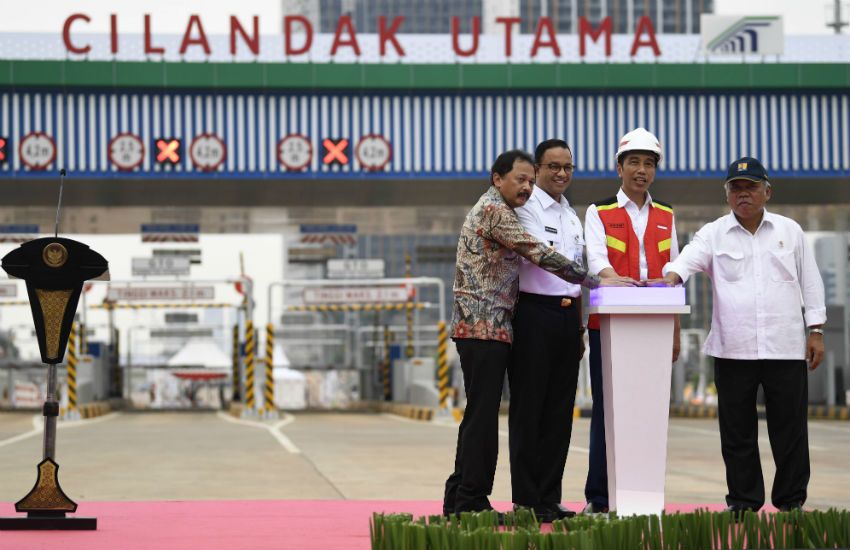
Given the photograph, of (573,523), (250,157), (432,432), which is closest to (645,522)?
(573,523)

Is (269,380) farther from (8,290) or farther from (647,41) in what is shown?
(647,41)

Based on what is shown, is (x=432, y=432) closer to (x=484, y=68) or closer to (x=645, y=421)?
(x=484, y=68)

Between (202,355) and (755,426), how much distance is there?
1579 inches

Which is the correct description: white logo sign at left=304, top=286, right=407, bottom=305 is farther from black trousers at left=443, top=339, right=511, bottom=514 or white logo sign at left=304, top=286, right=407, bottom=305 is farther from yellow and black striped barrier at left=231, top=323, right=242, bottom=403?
black trousers at left=443, top=339, right=511, bottom=514

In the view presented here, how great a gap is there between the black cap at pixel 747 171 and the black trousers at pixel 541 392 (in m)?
0.90

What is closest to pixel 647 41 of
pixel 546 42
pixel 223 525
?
pixel 546 42

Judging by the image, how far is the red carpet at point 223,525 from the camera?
5.56m

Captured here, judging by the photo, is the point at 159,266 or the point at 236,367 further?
the point at 236,367

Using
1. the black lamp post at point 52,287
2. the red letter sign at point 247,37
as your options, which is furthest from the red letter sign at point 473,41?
the black lamp post at point 52,287

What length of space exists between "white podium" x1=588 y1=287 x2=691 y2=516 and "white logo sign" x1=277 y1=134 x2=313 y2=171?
507 inches

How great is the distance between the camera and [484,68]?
1820 centimetres

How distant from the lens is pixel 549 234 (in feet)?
20.1

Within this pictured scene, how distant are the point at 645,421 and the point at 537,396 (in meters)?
0.63

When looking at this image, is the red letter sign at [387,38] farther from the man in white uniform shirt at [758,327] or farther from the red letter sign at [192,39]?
the man in white uniform shirt at [758,327]
